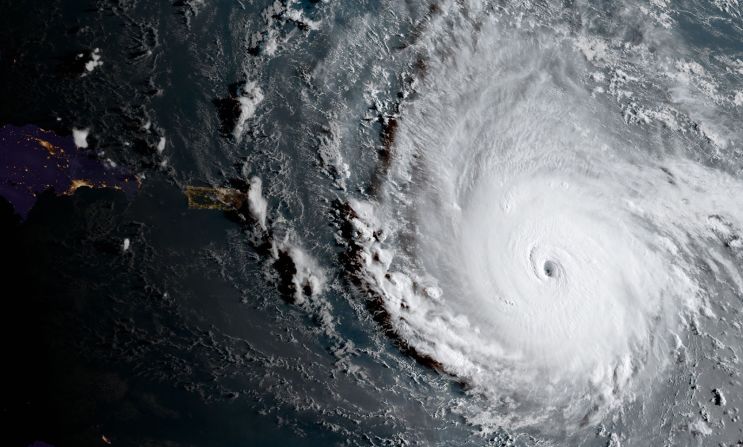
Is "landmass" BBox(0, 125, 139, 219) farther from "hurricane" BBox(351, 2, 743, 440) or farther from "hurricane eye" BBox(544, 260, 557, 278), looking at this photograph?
"hurricane eye" BBox(544, 260, 557, 278)

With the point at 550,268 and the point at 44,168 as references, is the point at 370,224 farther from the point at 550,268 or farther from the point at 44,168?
the point at 44,168

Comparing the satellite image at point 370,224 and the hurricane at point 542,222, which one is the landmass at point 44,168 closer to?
the satellite image at point 370,224

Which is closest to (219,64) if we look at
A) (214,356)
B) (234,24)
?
(234,24)

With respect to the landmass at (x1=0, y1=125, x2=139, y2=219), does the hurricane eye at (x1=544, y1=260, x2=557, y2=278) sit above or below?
above

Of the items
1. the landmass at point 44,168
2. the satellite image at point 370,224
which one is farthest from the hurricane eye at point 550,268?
the landmass at point 44,168

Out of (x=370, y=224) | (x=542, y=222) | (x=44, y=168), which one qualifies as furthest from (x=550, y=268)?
(x=44, y=168)

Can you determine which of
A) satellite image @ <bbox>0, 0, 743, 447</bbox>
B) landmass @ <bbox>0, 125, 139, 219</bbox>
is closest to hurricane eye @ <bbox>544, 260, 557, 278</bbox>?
satellite image @ <bbox>0, 0, 743, 447</bbox>
